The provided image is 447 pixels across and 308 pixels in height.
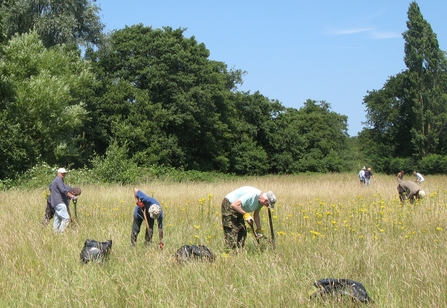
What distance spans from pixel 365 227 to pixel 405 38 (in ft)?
138

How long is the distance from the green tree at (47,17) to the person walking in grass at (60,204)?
22.4 metres

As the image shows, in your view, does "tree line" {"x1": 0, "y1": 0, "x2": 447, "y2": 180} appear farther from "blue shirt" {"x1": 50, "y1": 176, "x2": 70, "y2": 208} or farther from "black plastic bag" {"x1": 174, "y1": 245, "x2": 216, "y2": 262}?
"black plastic bag" {"x1": 174, "y1": 245, "x2": 216, "y2": 262}

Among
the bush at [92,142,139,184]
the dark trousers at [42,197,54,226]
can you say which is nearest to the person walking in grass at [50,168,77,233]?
the dark trousers at [42,197,54,226]

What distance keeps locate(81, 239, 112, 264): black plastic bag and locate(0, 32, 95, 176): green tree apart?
667 inches

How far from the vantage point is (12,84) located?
880 inches

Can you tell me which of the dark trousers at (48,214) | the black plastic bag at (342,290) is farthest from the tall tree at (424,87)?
the black plastic bag at (342,290)

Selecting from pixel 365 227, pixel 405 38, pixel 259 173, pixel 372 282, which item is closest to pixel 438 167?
pixel 405 38

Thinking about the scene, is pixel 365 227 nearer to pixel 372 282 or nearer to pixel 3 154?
pixel 372 282

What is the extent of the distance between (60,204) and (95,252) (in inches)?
137

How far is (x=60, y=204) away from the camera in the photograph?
33.7 ft

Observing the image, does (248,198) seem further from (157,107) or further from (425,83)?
(425,83)

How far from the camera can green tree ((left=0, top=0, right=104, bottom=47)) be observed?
3008cm

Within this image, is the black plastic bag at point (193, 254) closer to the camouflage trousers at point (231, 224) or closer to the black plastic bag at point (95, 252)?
the camouflage trousers at point (231, 224)

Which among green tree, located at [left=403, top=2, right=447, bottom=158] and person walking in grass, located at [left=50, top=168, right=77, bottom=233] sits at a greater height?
green tree, located at [left=403, top=2, right=447, bottom=158]
